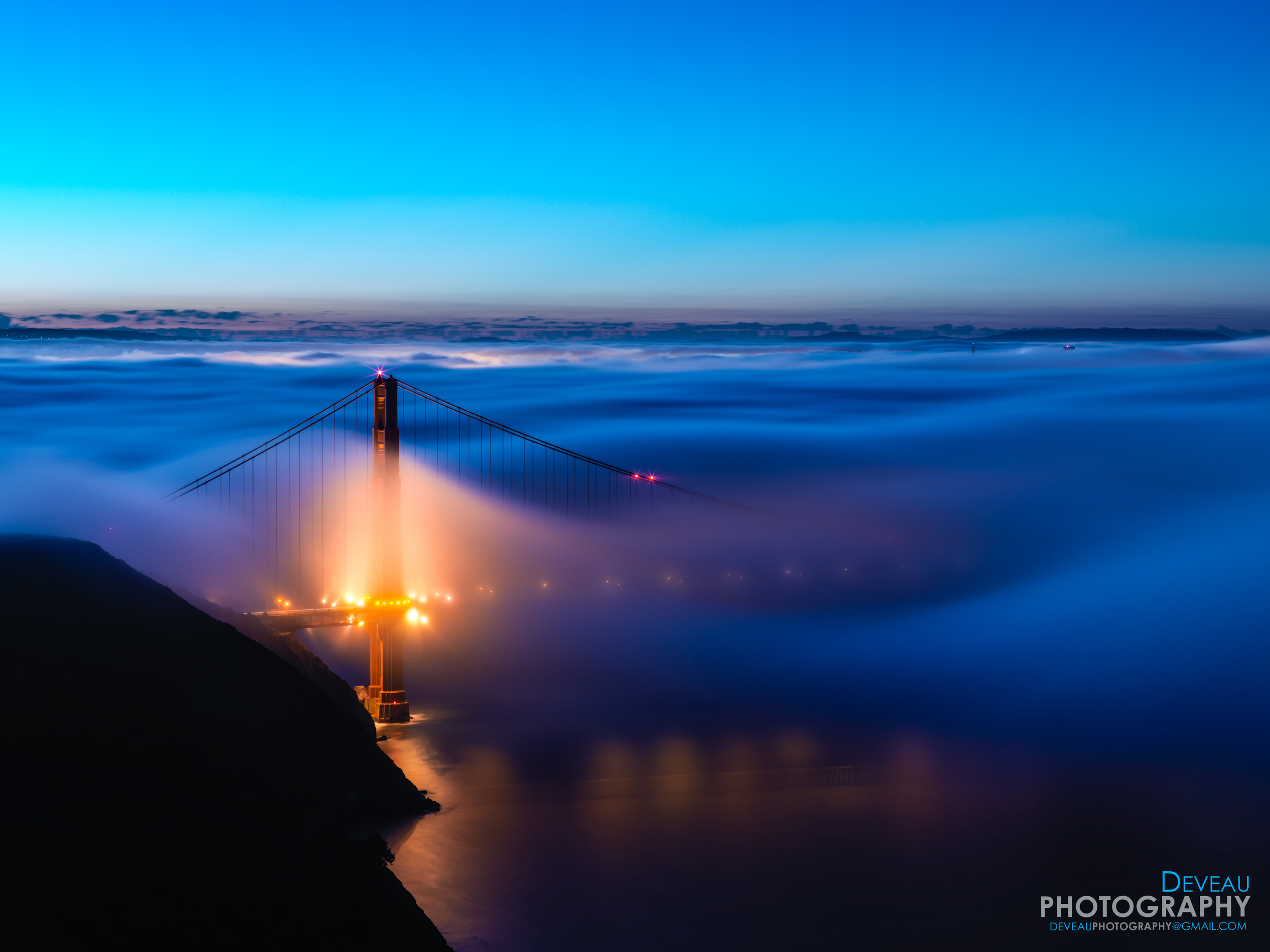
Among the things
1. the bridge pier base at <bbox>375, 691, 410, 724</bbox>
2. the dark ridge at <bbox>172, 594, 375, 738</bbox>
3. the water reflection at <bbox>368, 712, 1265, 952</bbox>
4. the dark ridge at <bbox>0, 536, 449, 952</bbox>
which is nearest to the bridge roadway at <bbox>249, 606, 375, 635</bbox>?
the dark ridge at <bbox>172, 594, 375, 738</bbox>

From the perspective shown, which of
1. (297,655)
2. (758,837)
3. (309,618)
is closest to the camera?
(758,837)

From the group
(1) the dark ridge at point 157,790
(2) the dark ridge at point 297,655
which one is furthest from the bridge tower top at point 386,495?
(1) the dark ridge at point 157,790

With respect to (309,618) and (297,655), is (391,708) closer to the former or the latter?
(309,618)

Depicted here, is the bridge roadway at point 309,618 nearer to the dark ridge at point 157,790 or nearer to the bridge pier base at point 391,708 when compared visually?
the bridge pier base at point 391,708

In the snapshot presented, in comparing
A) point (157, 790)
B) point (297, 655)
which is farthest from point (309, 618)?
point (157, 790)

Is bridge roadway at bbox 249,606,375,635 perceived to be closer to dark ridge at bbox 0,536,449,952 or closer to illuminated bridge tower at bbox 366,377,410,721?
illuminated bridge tower at bbox 366,377,410,721

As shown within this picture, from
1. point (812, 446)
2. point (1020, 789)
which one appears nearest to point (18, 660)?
point (1020, 789)
